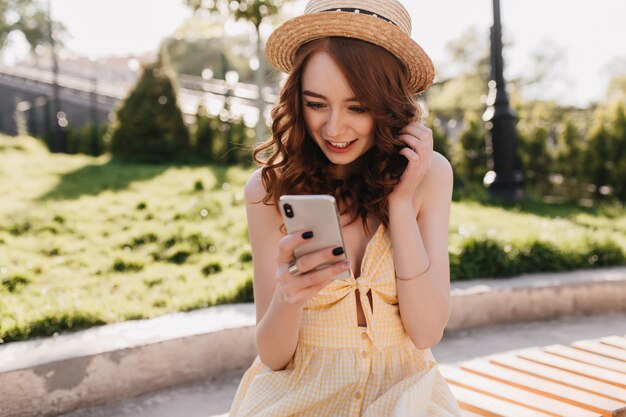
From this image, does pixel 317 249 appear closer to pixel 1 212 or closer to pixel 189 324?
pixel 189 324

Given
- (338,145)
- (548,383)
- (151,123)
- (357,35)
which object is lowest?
(548,383)

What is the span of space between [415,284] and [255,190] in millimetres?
647

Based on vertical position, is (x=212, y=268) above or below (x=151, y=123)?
below

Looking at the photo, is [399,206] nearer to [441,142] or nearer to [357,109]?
[357,109]

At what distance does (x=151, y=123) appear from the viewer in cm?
1127

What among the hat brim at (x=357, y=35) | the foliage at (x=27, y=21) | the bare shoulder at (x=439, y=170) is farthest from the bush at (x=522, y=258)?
the foliage at (x=27, y=21)

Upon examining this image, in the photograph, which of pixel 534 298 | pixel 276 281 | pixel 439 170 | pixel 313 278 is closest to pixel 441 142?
pixel 534 298

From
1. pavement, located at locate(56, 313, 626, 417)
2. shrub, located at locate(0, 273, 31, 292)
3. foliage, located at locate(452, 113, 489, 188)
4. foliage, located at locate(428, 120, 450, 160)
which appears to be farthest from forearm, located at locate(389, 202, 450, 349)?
foliage, located at locate(428, 120, 450, 160)

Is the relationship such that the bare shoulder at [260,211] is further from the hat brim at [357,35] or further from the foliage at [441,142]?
the foliage at [441,142]

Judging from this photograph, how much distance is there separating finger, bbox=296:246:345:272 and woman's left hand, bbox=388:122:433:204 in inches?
19.3

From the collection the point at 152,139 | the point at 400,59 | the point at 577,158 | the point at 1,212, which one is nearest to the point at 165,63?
the point at 152,139

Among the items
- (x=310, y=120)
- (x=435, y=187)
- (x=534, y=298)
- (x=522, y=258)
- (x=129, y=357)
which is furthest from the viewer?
(x=522, y=258)

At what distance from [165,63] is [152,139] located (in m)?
1.75

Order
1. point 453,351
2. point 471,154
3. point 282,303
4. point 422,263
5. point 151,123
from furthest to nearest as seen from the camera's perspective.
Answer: point 151,123 → point 471,154 → point 453,351 → point 422,263 → point 282,303
